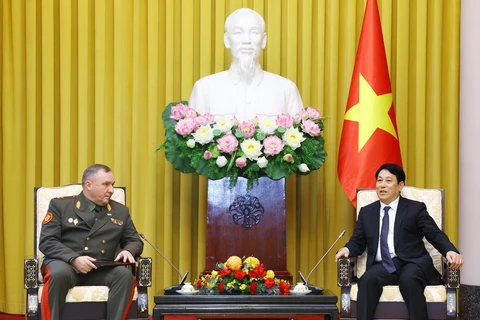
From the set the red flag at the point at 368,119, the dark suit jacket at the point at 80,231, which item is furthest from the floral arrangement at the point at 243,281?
the red flag at the point at 368,119

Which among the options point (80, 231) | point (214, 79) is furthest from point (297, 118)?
Result: point (80, 231)

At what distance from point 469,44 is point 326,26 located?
111 centimetres

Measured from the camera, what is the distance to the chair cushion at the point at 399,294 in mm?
4699

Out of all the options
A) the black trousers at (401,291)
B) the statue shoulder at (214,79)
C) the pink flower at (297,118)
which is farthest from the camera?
the statue shoulder at (214,79)

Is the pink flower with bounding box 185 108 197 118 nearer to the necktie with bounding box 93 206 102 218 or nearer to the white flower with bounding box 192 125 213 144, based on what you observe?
the white flower with bounding box 192 125 213 144

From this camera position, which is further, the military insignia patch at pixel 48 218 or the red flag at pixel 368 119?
the red flag at pixel 368 119

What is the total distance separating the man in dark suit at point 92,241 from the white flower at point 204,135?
637 mm

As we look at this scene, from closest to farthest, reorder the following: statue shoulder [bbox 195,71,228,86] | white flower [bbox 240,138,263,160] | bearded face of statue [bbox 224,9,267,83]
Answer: white flower [bbox 240,138,263,160] → bearded face of statue [bbox 224,9,267,83] → statue shoulder [bbox 195,71,228,86]

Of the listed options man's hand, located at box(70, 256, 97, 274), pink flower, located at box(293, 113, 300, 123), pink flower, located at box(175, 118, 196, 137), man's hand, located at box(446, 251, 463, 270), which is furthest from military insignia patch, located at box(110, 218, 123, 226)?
man's hand, located at box(446, 251, 463, 270)

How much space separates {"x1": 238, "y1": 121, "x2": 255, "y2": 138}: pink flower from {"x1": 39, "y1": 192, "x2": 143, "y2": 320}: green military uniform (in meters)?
0.90

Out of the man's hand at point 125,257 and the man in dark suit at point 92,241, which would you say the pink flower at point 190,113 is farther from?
A: the man's hand at point 125,257

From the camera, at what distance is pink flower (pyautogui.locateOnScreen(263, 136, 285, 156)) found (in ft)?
17.0

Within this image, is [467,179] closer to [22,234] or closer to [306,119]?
[306,119]

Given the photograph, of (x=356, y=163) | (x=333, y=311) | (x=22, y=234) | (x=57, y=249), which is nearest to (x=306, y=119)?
(x=356, y=163)
